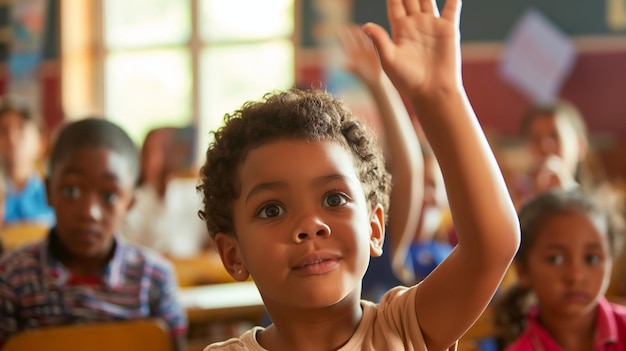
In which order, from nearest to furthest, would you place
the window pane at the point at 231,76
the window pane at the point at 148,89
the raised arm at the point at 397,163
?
the raised arm at the point at 397,163 < the window pane at the point at 231,76 < the window pane at the point at 148,89

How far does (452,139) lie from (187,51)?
776 centimetres

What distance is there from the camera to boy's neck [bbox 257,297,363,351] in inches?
44.9

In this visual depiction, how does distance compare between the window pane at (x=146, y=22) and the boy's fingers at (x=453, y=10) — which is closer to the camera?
the boy's fingers at (x=453, y=10)

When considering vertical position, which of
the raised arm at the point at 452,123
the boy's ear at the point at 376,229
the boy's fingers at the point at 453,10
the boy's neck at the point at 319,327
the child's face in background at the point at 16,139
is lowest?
the child's face in background at the point at 16,139

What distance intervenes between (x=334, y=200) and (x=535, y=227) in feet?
2.98

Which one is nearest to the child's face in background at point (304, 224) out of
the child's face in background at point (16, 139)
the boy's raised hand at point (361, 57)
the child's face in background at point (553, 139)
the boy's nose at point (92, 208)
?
the boy's nose at point (92, 208)

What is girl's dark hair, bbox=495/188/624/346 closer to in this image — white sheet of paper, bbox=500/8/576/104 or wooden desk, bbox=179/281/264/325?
wooden desk, bbox=179/281/264/325

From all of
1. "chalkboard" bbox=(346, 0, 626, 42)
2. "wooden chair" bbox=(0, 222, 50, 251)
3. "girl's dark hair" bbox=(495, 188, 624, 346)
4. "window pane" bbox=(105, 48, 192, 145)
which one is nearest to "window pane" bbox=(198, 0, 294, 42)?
"window pane" bbox=(105, 48, 192, 145)

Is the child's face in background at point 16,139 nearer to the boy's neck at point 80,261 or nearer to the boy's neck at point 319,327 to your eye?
the boy's neck at point 80,261

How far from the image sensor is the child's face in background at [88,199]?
2045mm

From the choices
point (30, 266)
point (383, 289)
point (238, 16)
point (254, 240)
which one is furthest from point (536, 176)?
point (238, 16)

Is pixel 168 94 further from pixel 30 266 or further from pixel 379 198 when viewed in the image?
pixel 379 198

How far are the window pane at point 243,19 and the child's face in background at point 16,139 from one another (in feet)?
12.4

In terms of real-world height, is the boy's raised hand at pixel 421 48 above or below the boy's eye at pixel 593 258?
above
